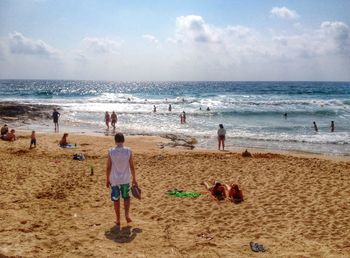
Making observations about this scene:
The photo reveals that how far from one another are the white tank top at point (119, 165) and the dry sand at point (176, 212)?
3.13ft

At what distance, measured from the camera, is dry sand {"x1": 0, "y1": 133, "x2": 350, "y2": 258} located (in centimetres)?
613

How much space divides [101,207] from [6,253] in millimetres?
2892

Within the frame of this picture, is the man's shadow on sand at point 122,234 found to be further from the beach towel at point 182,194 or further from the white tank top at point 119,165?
the beach towel at point 182,194

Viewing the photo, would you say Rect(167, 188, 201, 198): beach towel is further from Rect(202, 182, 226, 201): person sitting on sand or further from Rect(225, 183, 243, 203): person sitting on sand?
Rect(225, 183, 243, 203): person sitting on sand

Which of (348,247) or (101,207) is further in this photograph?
(101,207)

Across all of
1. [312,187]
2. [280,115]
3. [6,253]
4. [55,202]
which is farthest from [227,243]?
[280,115]

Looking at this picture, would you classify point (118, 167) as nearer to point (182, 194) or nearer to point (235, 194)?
point (182, 194)

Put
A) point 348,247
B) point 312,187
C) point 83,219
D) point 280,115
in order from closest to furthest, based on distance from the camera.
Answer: point 348,247 → point 83,219 → point 312,187 → point 280,115

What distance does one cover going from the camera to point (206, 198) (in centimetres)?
915

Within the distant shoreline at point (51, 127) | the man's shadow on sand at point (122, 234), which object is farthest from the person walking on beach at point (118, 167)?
the distant shoreline at point (51, 127)

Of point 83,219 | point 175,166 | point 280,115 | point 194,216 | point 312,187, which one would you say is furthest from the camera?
point 280,115

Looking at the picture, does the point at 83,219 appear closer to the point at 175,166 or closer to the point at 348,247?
the point at 348,247

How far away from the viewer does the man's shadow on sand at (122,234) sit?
6.38 meters

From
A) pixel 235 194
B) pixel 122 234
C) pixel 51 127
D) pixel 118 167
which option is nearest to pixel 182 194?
pixel 235 194
